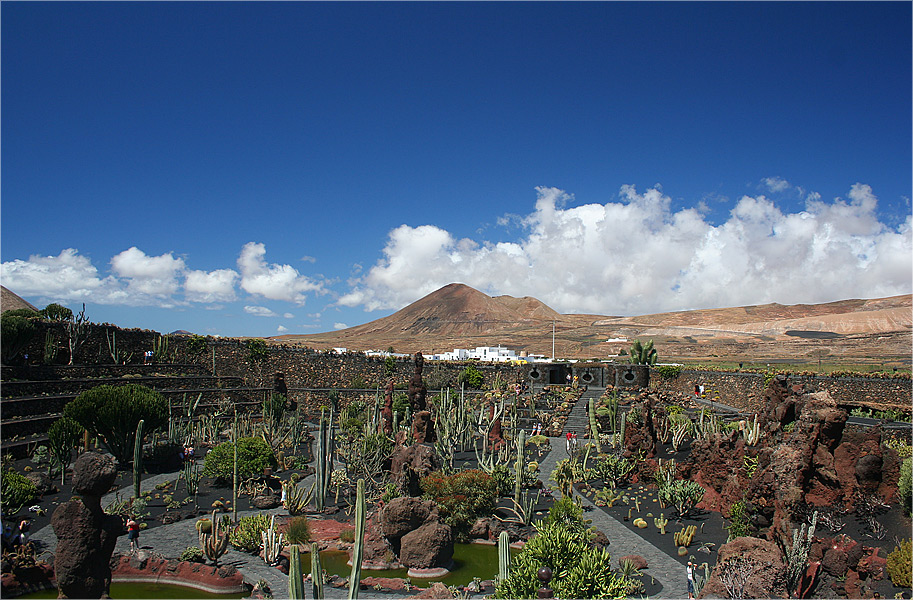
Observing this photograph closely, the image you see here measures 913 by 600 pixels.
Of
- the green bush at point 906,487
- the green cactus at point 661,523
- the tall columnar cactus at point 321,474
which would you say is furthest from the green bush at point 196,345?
the green bush at point 906,487

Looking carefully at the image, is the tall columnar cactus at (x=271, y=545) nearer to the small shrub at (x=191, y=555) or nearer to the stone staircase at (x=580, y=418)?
the small shrub at (x=191, y=555)

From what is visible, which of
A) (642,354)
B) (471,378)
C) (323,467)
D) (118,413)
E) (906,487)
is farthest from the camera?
(642,354)

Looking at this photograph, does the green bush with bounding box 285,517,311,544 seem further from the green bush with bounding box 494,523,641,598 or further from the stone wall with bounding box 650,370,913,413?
the stone wall with bounding box 650,370,913,413

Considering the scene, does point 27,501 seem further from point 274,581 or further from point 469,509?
point 469,509

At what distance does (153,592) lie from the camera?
9039 mm

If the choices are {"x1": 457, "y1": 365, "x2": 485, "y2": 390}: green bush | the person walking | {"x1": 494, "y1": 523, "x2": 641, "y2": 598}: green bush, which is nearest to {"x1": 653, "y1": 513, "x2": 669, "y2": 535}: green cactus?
the person walking

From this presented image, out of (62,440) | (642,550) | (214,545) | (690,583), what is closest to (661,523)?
(642,550)

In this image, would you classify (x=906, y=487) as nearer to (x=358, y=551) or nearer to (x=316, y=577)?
(x=358, y=551)

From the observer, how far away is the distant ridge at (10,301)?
178 ft

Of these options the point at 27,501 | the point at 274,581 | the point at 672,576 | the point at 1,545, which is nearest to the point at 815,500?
the point at 672,576

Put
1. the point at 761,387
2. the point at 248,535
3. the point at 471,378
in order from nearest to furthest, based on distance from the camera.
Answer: the point at 248,535 < the point at 761,387 < the point at 471,378

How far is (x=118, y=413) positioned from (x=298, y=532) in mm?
8929

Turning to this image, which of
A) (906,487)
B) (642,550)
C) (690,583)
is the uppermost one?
(906,487)

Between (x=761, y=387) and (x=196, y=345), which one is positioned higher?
(x=196, y=345)
